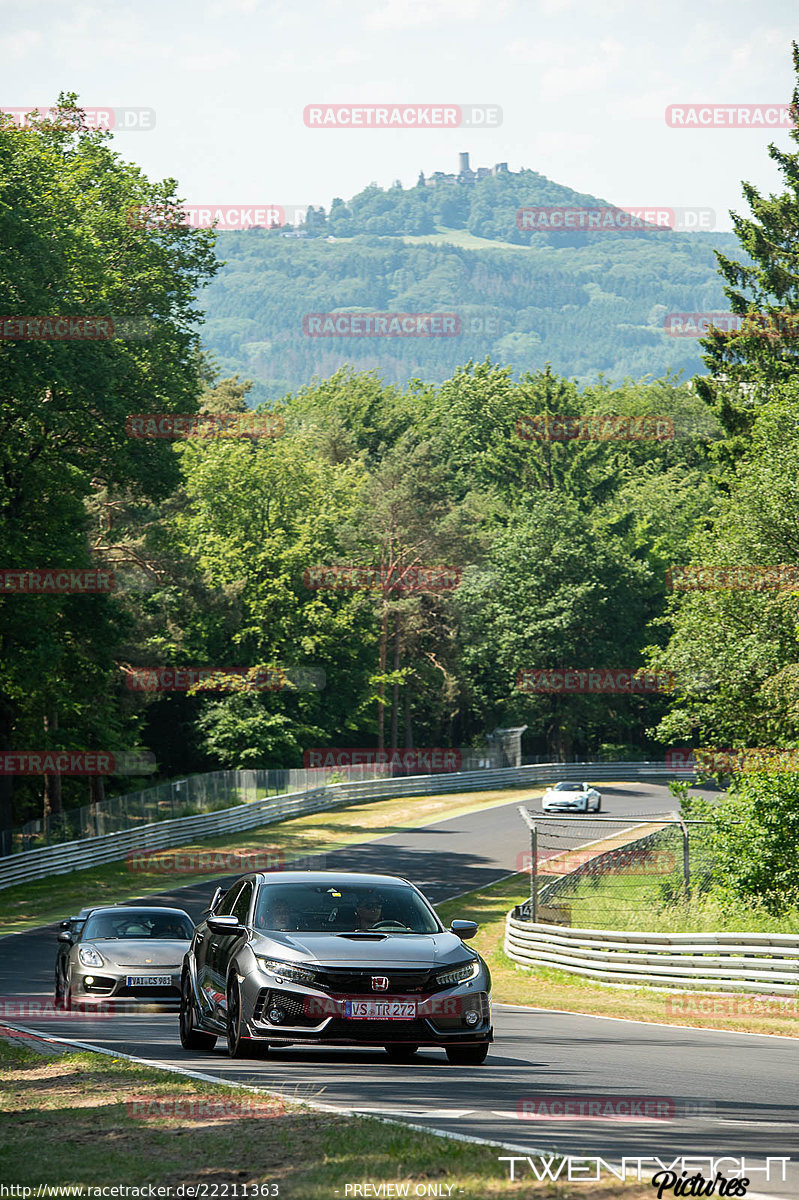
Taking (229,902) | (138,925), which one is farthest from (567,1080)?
(138,925)

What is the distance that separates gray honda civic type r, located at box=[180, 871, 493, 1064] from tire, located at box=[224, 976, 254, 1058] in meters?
0.01

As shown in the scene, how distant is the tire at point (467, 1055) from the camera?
10799 mm

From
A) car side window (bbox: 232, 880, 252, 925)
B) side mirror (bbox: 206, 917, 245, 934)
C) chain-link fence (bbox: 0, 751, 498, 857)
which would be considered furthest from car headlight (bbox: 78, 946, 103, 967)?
chain-link fence (bbox: 0, 751, 498, 857)

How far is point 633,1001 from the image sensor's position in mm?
20516

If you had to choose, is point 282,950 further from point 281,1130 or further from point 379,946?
point 281,1130

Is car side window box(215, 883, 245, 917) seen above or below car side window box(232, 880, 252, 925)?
below

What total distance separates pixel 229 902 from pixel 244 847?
1385 inches

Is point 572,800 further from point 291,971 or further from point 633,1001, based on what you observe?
point 291,971

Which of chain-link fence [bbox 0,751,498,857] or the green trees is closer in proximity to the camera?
the green trees

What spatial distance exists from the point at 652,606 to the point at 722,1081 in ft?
250

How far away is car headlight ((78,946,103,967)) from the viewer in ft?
55.1

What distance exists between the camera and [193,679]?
64750 mm

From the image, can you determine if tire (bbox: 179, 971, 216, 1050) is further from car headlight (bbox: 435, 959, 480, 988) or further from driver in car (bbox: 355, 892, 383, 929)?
car headlight (bbox: 435, 959, 480, 988)

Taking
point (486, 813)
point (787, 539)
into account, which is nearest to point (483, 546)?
point (486, 813)
